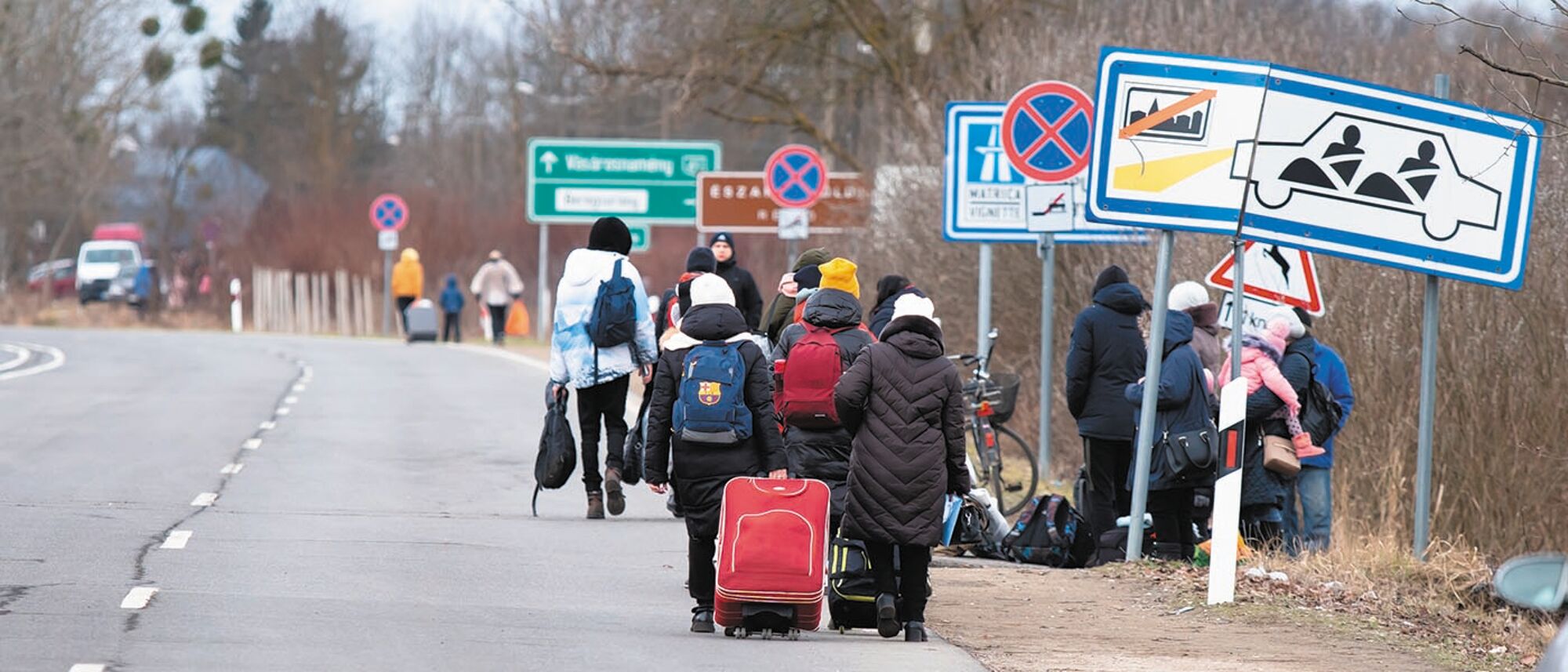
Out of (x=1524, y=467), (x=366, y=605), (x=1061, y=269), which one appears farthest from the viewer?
(x=1061, y=269)

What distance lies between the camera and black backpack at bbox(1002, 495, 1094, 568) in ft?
40.2

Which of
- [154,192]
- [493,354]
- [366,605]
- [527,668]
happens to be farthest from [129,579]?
[154,192]

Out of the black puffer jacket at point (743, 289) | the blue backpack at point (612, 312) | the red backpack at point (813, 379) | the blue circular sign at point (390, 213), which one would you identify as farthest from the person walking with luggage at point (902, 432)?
the blue circular sign at point (390, 213)

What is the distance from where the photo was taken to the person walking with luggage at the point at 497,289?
38438mm

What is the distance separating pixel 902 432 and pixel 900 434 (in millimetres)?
15

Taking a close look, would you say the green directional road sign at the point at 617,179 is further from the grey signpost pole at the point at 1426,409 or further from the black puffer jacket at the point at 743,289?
the grey signpost pole at the point at 1426,409

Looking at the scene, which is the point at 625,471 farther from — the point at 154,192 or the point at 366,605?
the point at 154,192

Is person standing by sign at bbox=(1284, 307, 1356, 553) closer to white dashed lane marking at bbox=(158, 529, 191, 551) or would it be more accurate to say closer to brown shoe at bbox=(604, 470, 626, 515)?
brown shoe at bbox=(604, 470, 626, 515)

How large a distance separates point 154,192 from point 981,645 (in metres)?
95.0

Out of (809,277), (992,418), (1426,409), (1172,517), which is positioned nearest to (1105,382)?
(1172,517)

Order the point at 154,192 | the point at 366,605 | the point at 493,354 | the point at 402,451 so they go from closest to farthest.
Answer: the point at 366,605 < the point at 402,451 < the point at 493,354 < the point at 154,192

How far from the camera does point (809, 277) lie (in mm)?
12281

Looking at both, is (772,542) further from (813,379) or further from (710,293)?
(710,293)

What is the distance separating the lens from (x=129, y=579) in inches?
393
